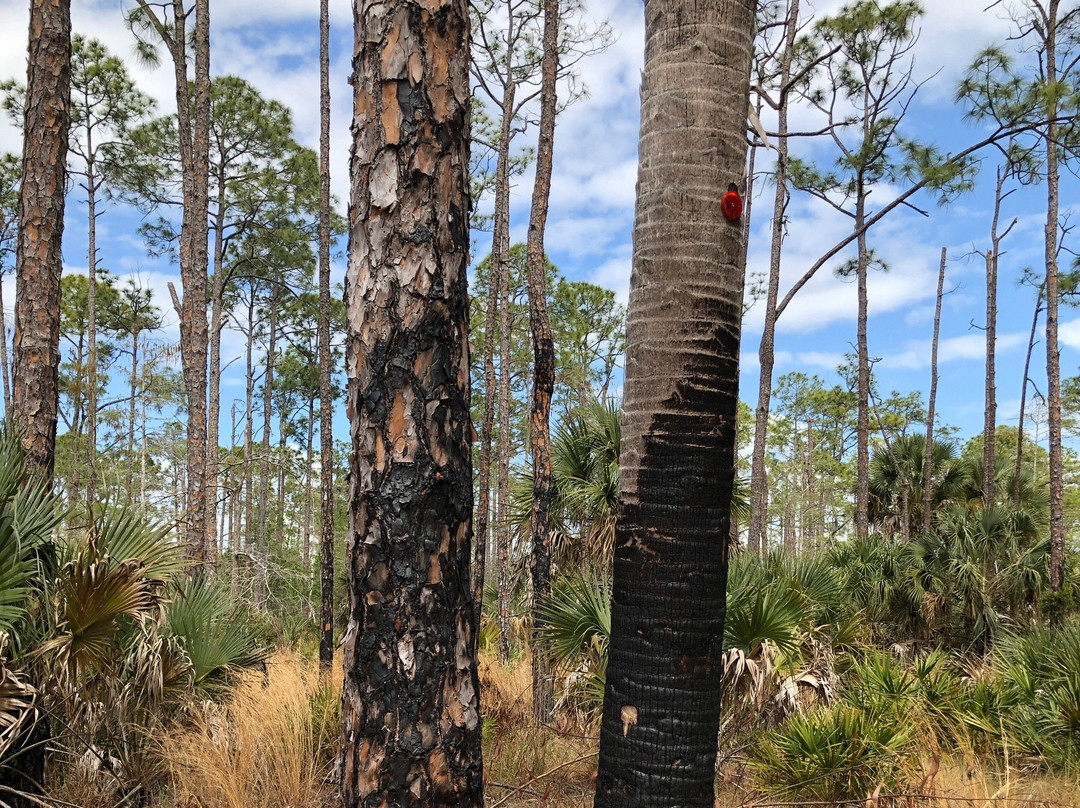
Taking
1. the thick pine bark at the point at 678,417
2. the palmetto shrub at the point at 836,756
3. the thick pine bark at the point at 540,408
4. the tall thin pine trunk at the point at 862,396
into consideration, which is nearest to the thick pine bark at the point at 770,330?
the tall thin pine trunk at the point at 862,396

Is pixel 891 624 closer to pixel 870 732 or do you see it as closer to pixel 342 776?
pixel 870 732

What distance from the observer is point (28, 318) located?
6.11 metres

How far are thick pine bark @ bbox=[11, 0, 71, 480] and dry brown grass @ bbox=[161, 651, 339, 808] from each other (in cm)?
238

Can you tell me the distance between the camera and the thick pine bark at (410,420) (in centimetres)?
240

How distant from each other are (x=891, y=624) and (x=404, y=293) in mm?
13559

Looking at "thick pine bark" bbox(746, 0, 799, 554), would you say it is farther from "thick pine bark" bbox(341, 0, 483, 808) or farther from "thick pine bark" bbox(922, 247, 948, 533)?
"thick pine bark" bbox(341, 0, 483, 808)

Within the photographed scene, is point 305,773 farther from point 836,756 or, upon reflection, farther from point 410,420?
point 410,420

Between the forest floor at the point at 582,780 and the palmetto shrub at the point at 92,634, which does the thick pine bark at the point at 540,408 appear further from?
the palmetto shrub at the point at 92,634

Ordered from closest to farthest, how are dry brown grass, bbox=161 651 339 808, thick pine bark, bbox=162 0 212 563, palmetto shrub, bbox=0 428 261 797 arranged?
palmetto shrub, bbox=0 428 261 797 < dry brown grass, bbox=161 651 339 808 < thick pine bark, bbox=162 0 212 563

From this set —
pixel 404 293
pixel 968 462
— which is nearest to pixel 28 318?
pixel 404 293

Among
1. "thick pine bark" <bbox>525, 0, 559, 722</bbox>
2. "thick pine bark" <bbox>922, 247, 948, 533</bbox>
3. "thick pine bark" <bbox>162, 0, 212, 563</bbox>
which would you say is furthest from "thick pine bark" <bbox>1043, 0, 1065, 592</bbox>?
"thick pine bark" <bbox>162, 0, 212, 563</bbox>

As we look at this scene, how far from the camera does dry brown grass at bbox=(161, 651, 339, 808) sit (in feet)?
16.4

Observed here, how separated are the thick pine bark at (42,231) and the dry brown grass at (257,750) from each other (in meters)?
2.38

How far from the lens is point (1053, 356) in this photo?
15.1 meters
